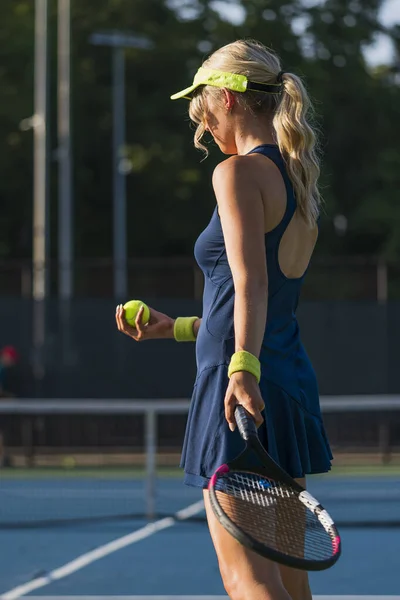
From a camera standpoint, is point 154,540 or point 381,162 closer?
point 154,540

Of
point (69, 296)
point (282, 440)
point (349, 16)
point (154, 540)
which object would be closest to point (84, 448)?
point (69, 296)

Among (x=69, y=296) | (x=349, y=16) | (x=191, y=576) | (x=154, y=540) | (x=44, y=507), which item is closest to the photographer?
(x=191, y=576)

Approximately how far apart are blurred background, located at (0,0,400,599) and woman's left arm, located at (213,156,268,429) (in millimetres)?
719

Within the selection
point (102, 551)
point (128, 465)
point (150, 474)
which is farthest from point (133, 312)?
point (128, 465)

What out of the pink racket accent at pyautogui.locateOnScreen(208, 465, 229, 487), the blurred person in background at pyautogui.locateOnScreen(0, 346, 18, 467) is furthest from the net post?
the pink racket accent at pyautogui.locateOnScreen(208, 465, 229, 487)

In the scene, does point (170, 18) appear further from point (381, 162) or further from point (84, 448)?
point (84, 448)

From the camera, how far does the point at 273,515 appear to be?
10.9 ft

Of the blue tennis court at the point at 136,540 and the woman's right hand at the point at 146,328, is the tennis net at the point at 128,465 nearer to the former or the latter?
the blue tennis court at the point at 136,540

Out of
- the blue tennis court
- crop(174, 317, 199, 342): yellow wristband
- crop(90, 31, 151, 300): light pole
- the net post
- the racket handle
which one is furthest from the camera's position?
crop(90, 31, 151, 300): light pole

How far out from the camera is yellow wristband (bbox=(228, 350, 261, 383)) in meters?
3.31

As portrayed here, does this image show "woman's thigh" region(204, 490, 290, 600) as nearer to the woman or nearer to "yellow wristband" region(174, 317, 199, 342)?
the woman

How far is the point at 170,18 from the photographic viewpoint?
96.0 feet

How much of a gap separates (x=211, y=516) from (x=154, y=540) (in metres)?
5.10

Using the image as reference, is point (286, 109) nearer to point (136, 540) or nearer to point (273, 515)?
point (273, 515)
